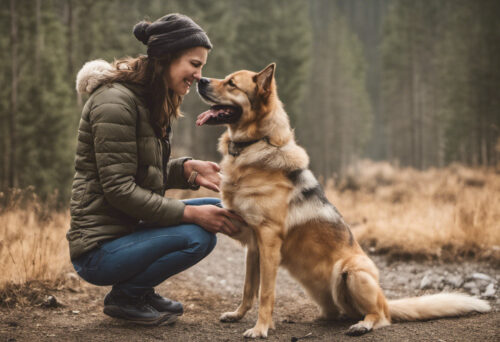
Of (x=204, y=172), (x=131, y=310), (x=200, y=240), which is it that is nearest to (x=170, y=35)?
(x=204, y=172)

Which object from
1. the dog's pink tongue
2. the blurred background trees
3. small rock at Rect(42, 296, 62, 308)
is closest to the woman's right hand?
the dog's pink tongue

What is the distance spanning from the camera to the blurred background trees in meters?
9.37

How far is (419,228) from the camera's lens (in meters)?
5.35

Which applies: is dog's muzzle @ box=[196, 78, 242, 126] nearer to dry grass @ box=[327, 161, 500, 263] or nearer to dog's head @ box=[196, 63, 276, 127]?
→ dog's head @ box=[196, 63, 276, 127]

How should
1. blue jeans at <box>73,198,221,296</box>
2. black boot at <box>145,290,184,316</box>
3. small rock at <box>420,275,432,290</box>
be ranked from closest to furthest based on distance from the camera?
blue jeans at <box>73,198,221,296</box> → black boot at <box>145,290,184,316</box> → small rock at <box>420,275,432,290</box>

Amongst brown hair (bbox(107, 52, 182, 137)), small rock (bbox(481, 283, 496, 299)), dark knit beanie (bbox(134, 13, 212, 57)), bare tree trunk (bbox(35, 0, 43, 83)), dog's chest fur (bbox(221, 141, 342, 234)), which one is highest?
bare tree trunk (bbox(35, 0, 43, 83))

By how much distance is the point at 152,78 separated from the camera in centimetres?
→ 263

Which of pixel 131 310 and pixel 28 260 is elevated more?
pixel 28 260

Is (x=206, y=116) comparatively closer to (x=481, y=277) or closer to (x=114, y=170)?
(x=114, y=170)

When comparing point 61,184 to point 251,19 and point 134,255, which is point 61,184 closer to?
point 134,255

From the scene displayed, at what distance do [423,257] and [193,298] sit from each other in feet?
10.2

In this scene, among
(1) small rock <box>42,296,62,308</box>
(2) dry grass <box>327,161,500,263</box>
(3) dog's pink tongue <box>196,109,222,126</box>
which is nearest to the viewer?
(3) dog's pink tongue <box>196,109,222,126</box>

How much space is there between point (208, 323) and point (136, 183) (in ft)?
4.13

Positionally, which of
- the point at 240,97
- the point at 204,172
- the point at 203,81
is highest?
the point at 203,81
